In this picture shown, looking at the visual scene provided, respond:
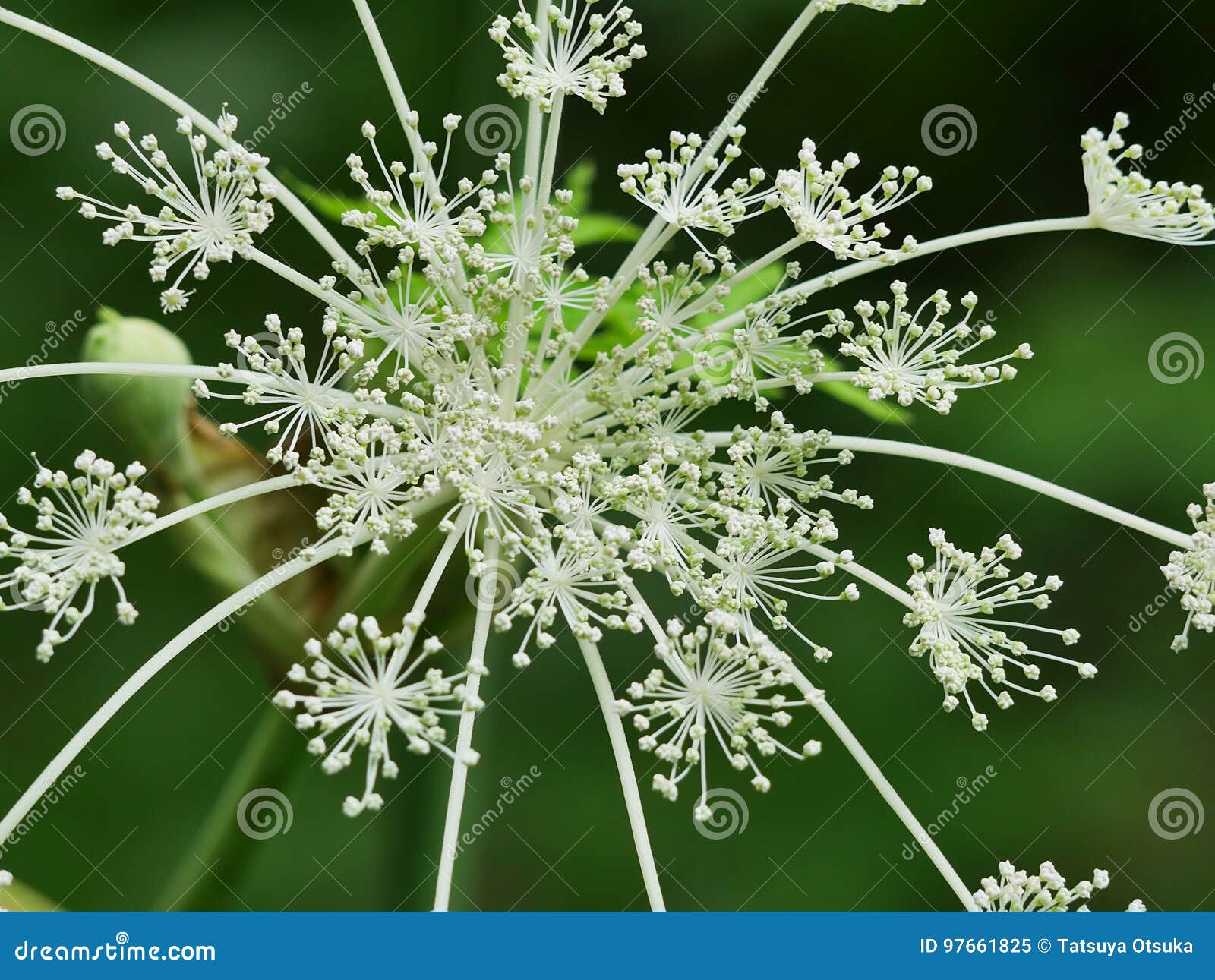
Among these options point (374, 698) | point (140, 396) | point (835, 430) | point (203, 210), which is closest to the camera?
point (374, 698)

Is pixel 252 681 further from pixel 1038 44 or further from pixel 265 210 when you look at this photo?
pixel 1038 44

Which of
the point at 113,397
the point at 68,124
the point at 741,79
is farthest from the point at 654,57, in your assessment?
the point at 113,397

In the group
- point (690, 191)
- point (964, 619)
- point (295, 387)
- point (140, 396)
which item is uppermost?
point (690, 191)

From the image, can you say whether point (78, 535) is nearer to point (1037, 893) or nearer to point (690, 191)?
point (690, 191)

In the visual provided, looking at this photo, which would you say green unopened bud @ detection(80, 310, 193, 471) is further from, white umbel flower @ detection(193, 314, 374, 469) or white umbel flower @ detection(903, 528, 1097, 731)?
white umbel flower @ detection(903, 528, 1097, 731)

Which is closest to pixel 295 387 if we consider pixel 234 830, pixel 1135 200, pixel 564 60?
pixel 564 60

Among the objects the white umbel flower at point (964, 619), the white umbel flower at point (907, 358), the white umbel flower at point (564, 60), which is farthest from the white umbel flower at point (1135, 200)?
the white umbel flower at point (564, 60)
